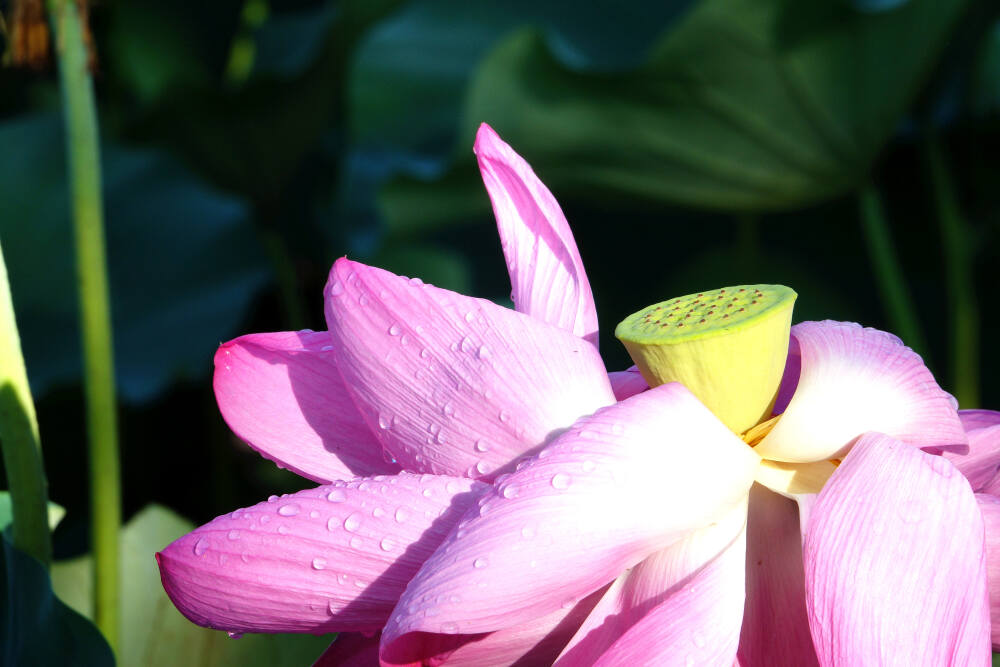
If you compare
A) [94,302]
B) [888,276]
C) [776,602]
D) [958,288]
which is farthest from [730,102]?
[776,602]

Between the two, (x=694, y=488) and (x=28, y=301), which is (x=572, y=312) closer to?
(x=694, y=488)

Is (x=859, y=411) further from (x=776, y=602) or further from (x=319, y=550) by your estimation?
(x=319, y=550)

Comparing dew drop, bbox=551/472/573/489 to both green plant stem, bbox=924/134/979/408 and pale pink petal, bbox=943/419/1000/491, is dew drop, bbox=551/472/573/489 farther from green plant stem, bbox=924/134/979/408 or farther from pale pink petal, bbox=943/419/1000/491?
green plant stem, bbox=924/134/979/408

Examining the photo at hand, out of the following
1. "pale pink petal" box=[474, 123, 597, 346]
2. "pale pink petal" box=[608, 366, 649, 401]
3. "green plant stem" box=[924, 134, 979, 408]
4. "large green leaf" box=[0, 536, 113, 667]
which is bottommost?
"green plant stem" box=[924, 134, 979, 408]

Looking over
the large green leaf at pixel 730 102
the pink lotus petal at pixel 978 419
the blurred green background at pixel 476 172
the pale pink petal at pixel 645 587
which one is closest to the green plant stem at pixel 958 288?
the blurred green background at pixel 476 172

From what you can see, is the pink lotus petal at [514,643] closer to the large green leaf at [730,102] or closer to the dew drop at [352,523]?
the dew drop at [352,523]

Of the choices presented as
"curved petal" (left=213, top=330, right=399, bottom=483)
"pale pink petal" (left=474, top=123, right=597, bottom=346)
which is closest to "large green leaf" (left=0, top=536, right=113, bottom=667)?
"curved petal" (left=213, top=330, right=399, bottom=483)
